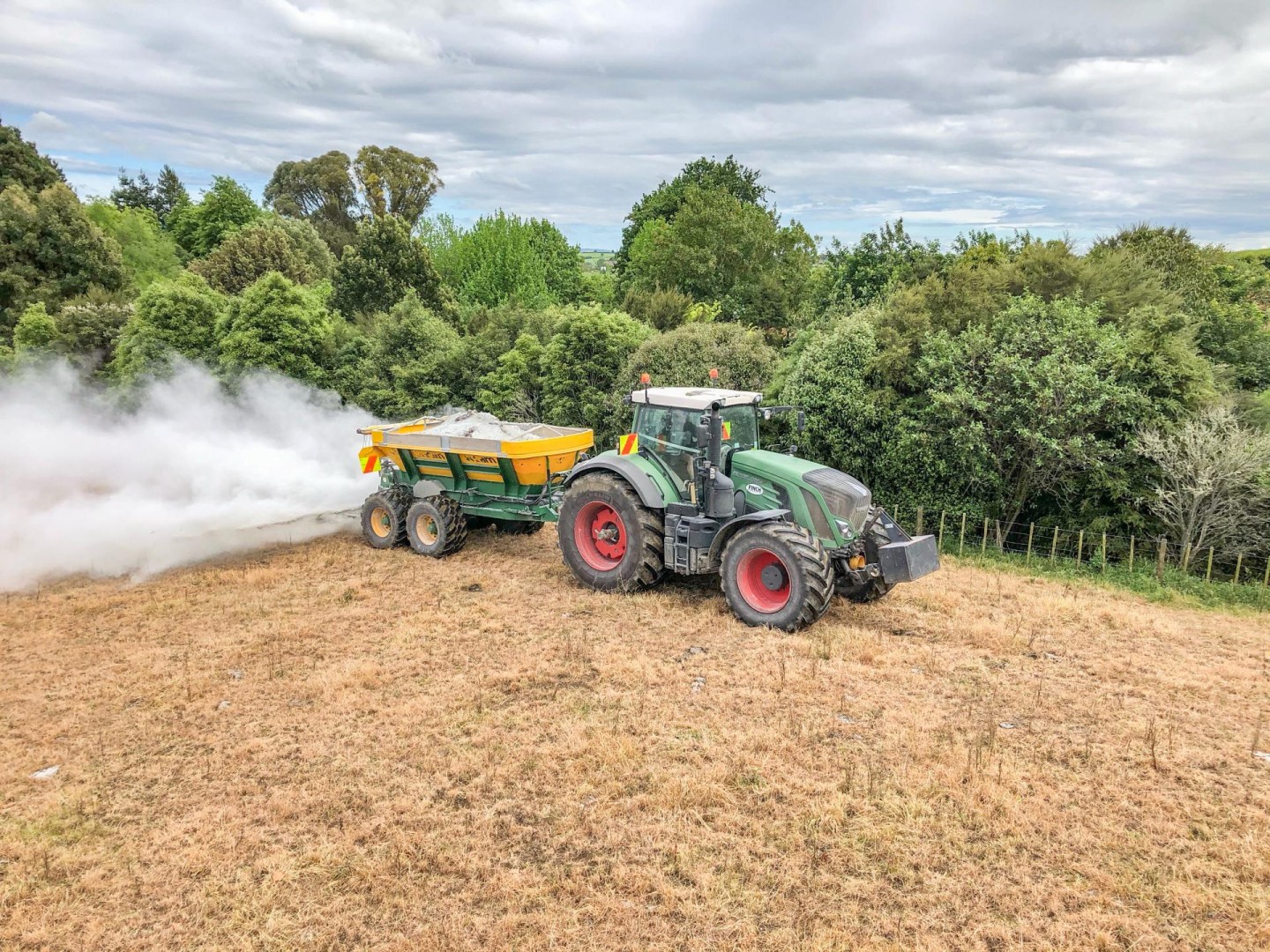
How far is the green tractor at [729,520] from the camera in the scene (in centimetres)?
902

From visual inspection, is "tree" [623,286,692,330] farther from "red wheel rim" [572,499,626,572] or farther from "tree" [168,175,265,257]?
"tree" [168,175,265,257]

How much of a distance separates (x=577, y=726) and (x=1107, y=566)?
10194mm

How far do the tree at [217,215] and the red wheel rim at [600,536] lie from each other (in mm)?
41768

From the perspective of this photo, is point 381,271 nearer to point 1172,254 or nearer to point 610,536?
point 610,536

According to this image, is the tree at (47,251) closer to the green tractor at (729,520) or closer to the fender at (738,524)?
the green tractor at (729,520)

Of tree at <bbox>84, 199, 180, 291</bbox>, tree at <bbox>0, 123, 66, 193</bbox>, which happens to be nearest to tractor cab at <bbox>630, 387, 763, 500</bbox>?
tree at <bbox>84, 199, 180, 291</bbox>

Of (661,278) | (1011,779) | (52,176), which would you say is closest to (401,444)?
(1011,779)

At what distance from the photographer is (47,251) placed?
31.0 m

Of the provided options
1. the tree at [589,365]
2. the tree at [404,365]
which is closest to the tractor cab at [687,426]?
the tree at [589,365]

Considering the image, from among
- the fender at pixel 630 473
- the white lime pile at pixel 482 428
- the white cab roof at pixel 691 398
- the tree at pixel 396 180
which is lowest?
the fender at pixel 630 473

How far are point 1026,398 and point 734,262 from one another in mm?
21284

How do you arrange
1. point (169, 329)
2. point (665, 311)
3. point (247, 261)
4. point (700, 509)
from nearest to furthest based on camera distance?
point (700, 509) < point (169, 329) < point (665, 311) < point (247, 261)

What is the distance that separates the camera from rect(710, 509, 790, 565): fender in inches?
362

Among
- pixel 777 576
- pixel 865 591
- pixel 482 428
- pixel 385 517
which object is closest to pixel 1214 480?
pixel 865 591
